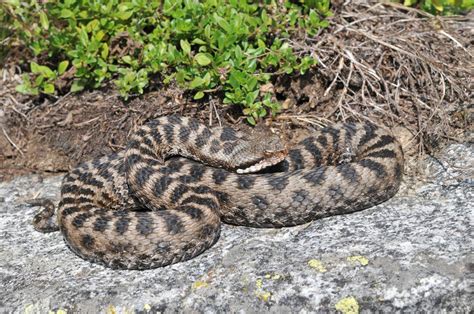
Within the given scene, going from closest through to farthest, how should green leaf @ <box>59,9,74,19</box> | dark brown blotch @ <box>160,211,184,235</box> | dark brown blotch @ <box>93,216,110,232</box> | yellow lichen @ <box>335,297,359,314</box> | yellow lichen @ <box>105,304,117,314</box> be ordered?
yellow lichen @ <box>335,297,359,314</box> < yellow lichen @ <box>105,304,117,314</box> < dark brown blotch @ <box>160,211,184,235</box> < dark brown blotch @ <box>93,216,110,232</box> < green leaf @ <box>59,9,74,19</box>

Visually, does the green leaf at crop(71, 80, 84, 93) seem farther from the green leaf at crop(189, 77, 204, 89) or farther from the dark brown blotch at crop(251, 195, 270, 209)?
the dark brown blotch at crop(251, 195, 270, 209)

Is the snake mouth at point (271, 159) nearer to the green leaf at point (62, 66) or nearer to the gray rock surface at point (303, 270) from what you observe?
the gray rock surface at point (303, 270)

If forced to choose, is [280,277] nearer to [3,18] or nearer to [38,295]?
[38,295]

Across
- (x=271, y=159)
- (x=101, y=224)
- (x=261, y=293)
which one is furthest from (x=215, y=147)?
(x=261, y=293)

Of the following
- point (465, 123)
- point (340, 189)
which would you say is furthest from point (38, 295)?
point (465, 123)

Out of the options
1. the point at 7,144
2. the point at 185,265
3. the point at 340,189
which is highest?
the point at 340,189

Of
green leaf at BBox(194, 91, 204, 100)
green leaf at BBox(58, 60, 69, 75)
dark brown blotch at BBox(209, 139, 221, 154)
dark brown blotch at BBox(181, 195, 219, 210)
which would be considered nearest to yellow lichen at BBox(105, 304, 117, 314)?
dark brown blotch at BBox(181, 195, 219, 210)

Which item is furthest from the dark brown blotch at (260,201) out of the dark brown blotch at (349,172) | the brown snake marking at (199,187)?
the dark brown blotch at (349,172)
